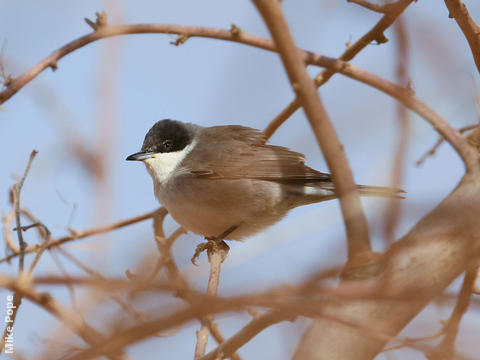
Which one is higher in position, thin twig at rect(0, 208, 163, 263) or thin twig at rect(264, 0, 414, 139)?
thin twig at rect(264, 0, 414, 139)

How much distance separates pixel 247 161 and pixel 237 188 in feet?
0.92

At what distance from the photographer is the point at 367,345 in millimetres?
1396

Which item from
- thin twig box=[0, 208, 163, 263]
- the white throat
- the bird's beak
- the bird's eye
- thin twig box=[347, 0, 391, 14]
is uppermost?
the bird's eye

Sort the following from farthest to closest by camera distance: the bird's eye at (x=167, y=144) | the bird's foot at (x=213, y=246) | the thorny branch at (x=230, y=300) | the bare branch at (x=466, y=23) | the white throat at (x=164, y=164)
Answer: the bird's eye at (x=167, y=144) < the white throat at (x=164, y=164) < the bird's foot at (x=213, y=246) < the bare branch at (x=466, y=23) < the thorny branch at (x=230, y=300)

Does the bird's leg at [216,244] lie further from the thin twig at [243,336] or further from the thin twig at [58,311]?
the thin twig at [58,311]

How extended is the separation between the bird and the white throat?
1cm

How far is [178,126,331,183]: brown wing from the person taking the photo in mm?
4238

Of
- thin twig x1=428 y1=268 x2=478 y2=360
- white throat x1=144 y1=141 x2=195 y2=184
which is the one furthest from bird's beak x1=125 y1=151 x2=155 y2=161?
thin twig x1=428 y1=268 x2=478 y2=360

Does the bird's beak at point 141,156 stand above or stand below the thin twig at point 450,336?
above

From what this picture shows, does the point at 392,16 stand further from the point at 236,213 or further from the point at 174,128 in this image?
the point at 174,128

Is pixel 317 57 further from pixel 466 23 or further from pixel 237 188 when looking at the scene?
pixel 237 188

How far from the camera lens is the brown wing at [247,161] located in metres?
4.24

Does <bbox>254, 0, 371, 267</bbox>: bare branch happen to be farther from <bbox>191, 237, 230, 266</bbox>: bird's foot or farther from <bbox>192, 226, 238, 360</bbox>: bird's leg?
<bbox>191, 237, 230, 266</bbox>: bird's foot

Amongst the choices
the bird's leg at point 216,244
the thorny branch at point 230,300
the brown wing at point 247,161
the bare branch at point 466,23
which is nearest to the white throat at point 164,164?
the brown wing at point 247,161
